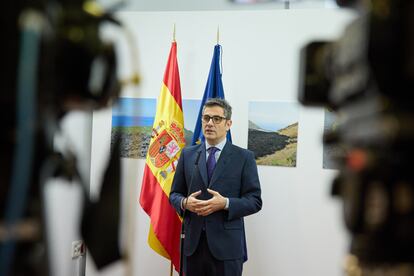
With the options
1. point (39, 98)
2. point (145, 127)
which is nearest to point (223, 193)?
point (145, 127)

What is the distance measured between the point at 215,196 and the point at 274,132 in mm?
901

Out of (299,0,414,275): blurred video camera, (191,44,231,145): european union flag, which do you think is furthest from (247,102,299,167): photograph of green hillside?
(299,0,414,275): blurred video camera

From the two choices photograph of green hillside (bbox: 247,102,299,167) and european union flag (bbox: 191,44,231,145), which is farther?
photograph of green hillside (bbox: 247,102,299,167)

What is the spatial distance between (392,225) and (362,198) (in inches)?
2.3

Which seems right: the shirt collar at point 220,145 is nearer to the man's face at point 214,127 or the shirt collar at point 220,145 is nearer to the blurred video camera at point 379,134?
the man's face at point 214,127

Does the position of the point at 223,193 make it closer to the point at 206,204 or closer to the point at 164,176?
the point at 206,204

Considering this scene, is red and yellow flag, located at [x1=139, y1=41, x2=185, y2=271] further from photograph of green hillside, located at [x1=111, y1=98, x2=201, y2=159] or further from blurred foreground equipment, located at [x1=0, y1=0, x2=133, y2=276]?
blurred foreground equipment, located at [x1=0, y1=0, x2=133, y2=276]

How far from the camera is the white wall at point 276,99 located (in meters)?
3.41

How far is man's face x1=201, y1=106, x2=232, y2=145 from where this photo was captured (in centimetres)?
301

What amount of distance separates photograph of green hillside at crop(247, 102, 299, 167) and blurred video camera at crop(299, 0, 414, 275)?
2.68m

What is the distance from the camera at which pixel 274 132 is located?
3475 millimetres

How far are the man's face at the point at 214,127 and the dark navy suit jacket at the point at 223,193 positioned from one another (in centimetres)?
7

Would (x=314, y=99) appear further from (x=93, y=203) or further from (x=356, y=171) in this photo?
(x=93, y=203)

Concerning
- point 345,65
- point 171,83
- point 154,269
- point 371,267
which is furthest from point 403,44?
point 154,269
